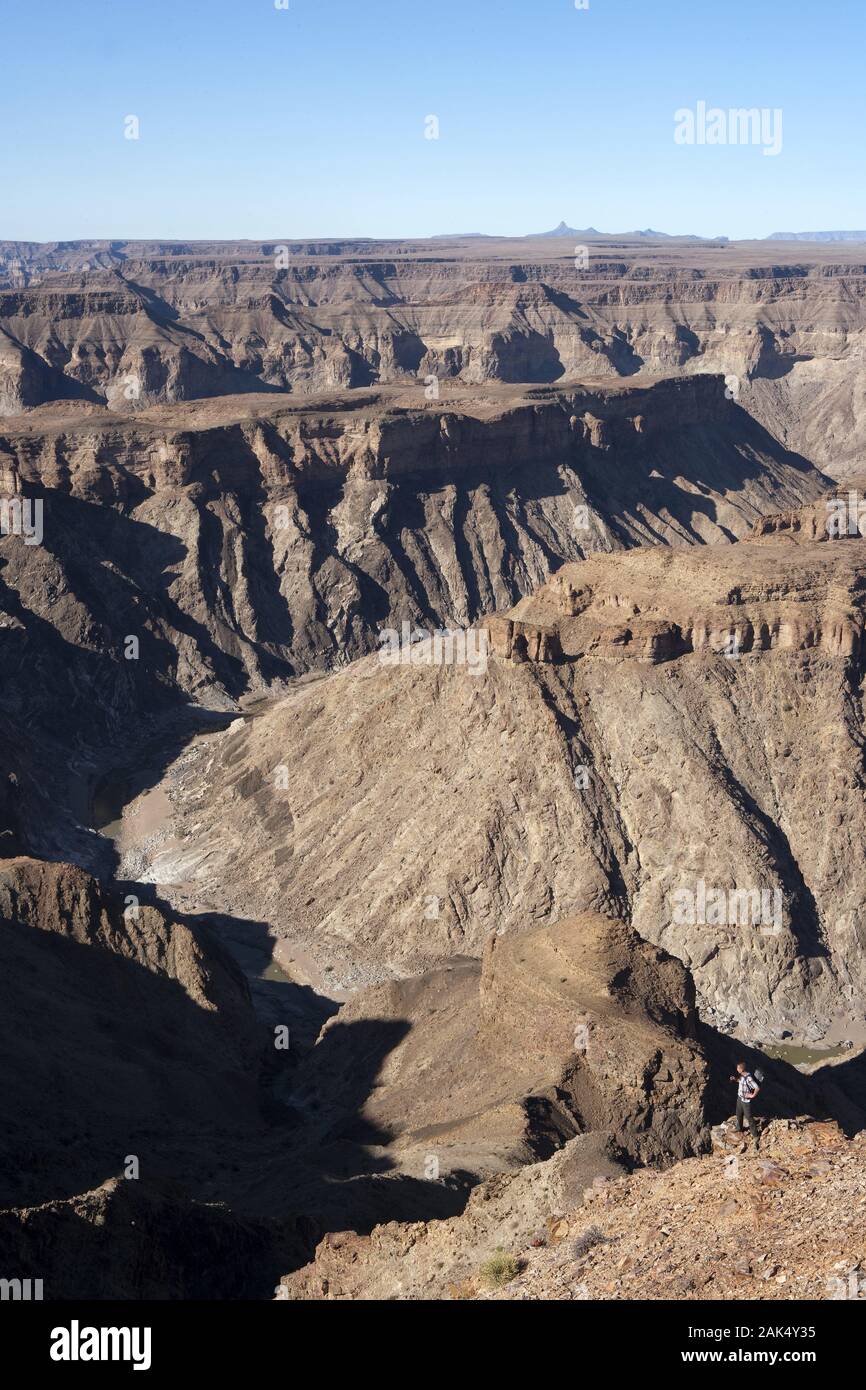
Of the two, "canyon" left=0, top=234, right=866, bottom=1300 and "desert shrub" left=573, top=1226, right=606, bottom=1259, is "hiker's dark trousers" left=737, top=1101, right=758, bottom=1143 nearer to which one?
"canyon" left=0, top=234, right=866, bottom=1300

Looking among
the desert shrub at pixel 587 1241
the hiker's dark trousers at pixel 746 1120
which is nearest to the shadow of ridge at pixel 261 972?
the hiker's dark trousers at pixel 746 1120

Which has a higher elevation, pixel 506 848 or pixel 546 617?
pixel 546 617

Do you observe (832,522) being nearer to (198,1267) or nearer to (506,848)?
(506,848)

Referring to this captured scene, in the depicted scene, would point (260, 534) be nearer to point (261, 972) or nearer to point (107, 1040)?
point (261, 972)

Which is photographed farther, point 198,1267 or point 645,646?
point 645,646

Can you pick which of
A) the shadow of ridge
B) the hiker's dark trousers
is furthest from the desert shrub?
the shadow of ridge

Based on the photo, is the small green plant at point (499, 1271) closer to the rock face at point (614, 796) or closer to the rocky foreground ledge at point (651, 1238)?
the rocky foreground ledge at point (651, 1238)

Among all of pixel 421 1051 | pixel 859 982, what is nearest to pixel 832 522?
pixel 859 982

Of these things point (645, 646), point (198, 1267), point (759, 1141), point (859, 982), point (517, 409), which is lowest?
point (859, 982)
